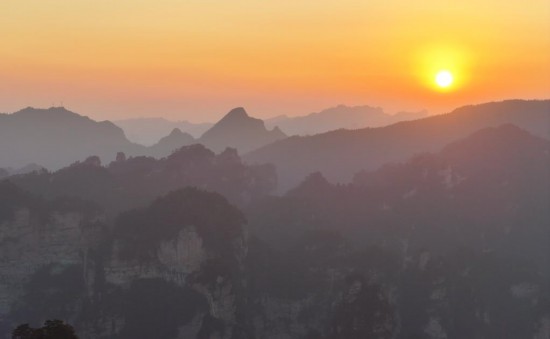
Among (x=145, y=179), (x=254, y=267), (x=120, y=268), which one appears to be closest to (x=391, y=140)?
(x=145, y=179)

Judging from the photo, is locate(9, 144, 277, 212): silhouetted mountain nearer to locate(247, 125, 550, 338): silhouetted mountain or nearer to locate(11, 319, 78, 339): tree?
locate(247, 125, 550, 338): silhouetted mountain

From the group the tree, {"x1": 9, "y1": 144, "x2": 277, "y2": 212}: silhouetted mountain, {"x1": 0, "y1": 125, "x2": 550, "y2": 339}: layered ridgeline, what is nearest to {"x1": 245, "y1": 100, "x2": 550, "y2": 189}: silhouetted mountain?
{"x1": 9, "y1": 144, "x2": 277, "y2": 212}: silhouetted mountain

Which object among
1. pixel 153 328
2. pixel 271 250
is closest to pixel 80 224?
pixel 153 328

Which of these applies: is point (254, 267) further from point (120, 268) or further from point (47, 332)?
point (47, 332)

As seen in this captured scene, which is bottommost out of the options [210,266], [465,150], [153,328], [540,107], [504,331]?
[504,331]

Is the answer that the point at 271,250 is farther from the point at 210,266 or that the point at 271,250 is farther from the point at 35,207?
the point at 35,207

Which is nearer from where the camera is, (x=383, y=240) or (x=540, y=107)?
(x=383, y=240)

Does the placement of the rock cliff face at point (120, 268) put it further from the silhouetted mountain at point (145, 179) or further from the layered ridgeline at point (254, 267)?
the silhouetted mountain at point (145, 179)
